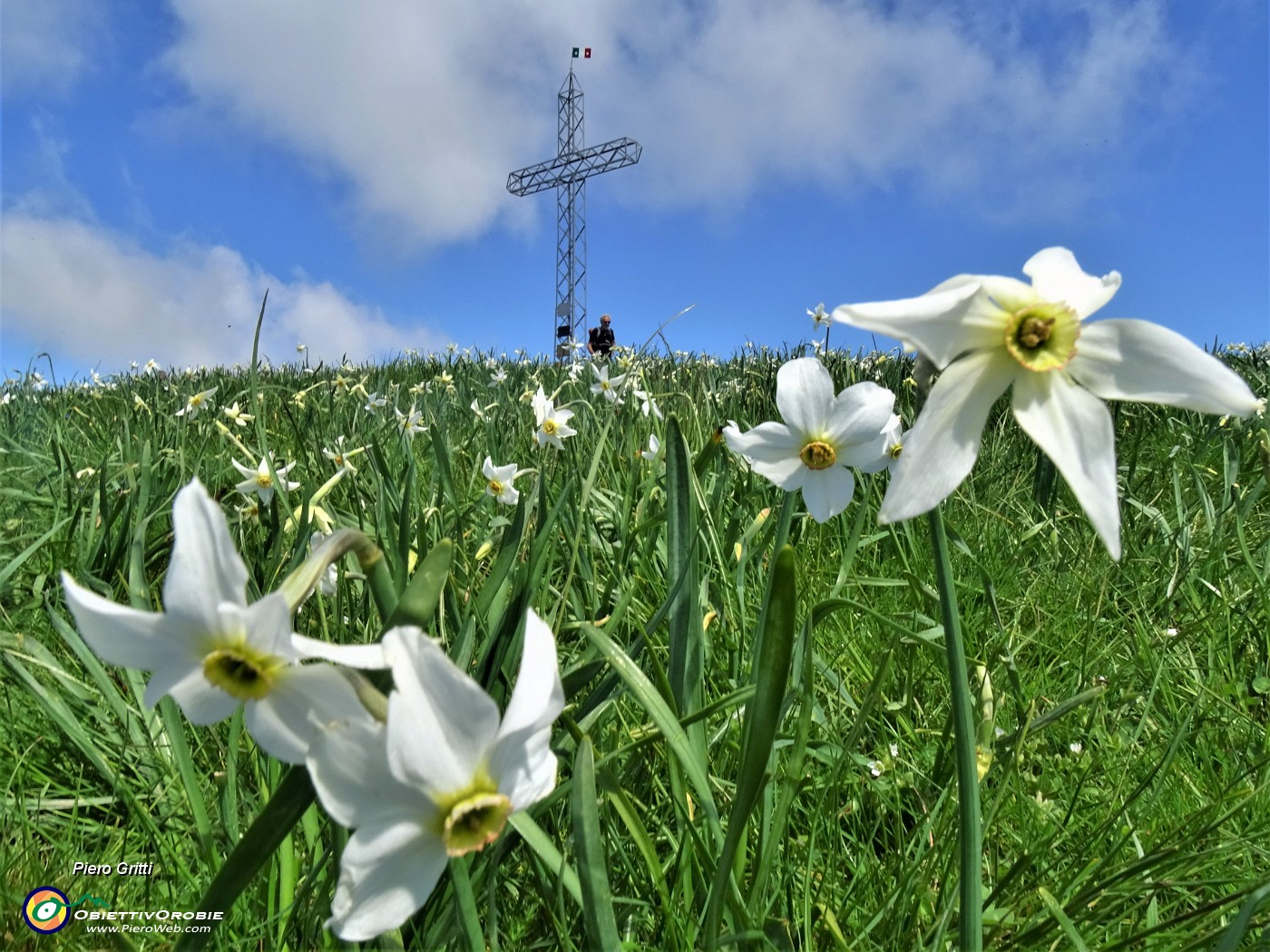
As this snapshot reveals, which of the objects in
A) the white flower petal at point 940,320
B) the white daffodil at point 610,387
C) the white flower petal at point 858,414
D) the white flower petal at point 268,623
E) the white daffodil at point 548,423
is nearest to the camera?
the white flower petal at point 268,623

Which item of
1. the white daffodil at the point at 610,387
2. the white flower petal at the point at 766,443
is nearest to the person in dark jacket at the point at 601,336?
the white daffodil at the point at 610,387

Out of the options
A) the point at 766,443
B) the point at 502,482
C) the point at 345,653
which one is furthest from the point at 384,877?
the point at 502,482

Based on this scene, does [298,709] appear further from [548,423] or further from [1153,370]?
[548,423]

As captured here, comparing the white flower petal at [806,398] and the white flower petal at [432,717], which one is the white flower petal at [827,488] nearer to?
Answer: the white flower petal at [806,398]

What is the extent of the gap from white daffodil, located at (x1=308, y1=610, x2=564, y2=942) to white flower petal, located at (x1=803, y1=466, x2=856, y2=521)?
971 millimetres

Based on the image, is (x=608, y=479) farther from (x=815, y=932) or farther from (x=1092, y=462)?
(x=1092, y=462)

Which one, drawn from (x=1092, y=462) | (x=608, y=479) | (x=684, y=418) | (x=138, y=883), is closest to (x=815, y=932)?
(x=1092, y=462)

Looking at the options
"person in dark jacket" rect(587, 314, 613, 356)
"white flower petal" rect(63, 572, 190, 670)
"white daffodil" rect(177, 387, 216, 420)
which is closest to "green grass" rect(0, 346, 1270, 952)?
"white flower petal" rect(63, 572, 190, 670)

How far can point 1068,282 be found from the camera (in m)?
0.80

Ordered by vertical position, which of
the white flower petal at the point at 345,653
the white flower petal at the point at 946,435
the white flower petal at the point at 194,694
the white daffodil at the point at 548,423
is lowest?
the white flower petal at the point at 194,694

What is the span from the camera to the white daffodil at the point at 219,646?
57cm

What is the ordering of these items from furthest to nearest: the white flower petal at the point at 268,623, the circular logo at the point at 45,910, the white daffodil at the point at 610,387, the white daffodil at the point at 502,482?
the white daffodil at the point at 610,387, the white daffodil at the point at 502,482, the circular logo at the point at 45,910, the white flower petal at the point at 268,623

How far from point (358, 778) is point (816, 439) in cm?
113

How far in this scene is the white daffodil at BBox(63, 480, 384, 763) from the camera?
0.57 meters
